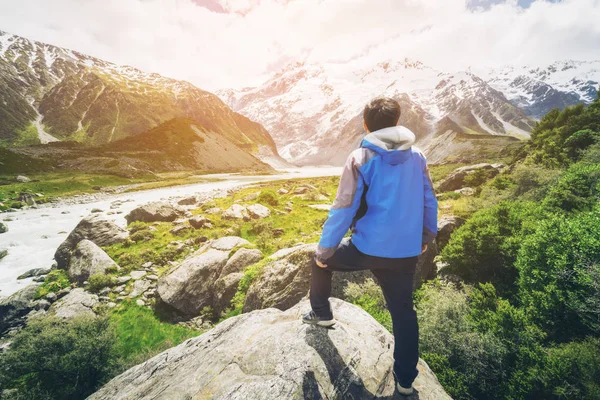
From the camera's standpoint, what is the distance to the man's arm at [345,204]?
12.7 ft

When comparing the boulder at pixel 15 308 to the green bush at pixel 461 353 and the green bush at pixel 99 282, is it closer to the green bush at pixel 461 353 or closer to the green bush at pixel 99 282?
the green bush at pixel 99 282

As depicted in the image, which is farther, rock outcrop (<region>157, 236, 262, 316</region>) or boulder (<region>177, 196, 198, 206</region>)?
boulder (<region>177, 196, 198, 206</region>)

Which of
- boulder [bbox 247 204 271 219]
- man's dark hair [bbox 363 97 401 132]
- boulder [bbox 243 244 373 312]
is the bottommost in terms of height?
boulder [bbox 247 204 271 219]

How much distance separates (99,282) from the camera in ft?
52.6

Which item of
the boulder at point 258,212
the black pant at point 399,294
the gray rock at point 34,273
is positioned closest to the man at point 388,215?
the black pant at point 399,294

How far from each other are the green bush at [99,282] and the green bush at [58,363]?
20.2 ft

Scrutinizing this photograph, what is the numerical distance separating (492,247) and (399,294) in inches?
406

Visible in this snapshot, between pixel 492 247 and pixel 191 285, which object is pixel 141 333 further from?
pixel 492 247

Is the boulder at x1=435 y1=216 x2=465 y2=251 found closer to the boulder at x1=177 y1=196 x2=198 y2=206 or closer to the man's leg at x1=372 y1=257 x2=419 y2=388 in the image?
the man's leg at x1=372 y1=257 x2=419 y2=388

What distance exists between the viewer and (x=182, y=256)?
20.1 metres

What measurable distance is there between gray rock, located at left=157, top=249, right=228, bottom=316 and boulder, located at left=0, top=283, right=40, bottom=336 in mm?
7425

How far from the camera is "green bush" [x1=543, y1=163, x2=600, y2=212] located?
11.7m

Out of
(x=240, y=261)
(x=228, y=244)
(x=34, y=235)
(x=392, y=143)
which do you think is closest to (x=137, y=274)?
(x=228, y=244)

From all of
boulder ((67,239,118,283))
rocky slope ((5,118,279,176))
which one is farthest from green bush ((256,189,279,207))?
rocky slope ((5,118,279,176))
